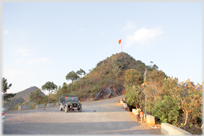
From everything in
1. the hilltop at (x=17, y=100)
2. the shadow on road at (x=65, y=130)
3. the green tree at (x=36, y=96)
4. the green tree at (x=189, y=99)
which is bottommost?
the hilltop at (x=17, y=100)

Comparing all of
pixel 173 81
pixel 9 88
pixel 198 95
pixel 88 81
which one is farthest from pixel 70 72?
pixel 198 95

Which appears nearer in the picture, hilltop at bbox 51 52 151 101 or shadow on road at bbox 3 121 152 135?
shadow on road at bbox 3 121 152 135

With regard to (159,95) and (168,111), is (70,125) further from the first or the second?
(159,95)

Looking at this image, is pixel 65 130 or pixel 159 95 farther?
pixel 159 95

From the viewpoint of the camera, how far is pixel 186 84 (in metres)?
11.4

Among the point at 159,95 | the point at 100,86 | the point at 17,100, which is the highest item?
the point at 159,95

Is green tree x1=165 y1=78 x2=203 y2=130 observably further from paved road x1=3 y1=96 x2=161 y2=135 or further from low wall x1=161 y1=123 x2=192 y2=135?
paved road x1=3 y1=96 x2=161 y2=135

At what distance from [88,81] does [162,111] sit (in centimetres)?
3740

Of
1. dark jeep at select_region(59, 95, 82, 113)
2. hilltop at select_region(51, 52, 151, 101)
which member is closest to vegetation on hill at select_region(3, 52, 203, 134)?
hilltop at select_region(51, 52, 151, 101)

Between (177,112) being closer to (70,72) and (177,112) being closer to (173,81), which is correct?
(173,81)

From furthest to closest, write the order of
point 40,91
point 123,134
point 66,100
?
point 40,91 < point 66,100 < point 123,134

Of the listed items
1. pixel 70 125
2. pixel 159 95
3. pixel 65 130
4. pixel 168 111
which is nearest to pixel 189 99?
pixel 168 111

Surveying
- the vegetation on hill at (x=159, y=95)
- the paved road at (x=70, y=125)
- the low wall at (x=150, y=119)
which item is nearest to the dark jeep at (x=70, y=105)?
the paved road at (x=70, y=125)

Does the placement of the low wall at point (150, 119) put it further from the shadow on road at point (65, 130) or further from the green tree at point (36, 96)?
the green tree at point (36, 96)
